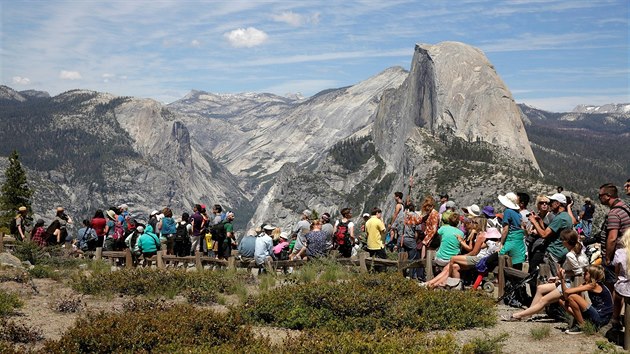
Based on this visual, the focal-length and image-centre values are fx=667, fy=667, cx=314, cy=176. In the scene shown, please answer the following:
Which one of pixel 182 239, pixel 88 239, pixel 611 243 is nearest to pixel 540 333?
pixel 611 243

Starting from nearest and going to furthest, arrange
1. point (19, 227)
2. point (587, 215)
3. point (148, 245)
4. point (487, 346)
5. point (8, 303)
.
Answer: point (487, 346), point (8, 303), point (587, 215), point (148, 245), point (19, 227)

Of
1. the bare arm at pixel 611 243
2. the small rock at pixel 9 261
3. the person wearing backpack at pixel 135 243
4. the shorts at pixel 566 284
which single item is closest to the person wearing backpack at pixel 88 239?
the person wearing backpack at pixel 135 243

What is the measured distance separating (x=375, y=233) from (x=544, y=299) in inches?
247

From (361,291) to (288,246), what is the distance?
8.26 m

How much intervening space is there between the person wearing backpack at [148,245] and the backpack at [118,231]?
201 cm

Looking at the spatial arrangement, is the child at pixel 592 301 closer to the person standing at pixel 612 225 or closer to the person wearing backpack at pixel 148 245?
the person standing at pixel 612 225

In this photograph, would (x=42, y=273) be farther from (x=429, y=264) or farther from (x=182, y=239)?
(x=429, y=264)

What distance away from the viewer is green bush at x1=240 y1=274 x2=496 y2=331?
12.6 meters

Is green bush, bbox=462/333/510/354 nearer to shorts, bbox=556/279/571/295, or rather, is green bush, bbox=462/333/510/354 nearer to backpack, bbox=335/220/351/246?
shorts, bbox=556/279/571/295

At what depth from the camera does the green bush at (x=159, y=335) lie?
1026cm

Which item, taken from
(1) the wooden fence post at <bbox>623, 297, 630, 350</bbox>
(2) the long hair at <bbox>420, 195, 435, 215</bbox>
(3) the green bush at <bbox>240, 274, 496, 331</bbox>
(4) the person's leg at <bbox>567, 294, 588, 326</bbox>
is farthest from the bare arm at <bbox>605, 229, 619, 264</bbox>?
(2) the long hair at <bbox>420, 195, 435, 215</bbox>

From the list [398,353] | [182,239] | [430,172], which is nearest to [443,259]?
[398,353]

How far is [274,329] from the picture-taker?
13000 mm

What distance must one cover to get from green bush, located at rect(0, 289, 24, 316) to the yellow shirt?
8700 millimetres
